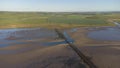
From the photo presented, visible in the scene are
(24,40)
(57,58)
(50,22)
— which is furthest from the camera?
(50,22)

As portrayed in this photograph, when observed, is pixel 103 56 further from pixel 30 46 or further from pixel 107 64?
pixel 30 46

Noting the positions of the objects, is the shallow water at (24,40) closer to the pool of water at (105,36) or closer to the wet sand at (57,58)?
the wet sand at (57,58)

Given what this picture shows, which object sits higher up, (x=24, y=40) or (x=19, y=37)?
(x=24, y=40)

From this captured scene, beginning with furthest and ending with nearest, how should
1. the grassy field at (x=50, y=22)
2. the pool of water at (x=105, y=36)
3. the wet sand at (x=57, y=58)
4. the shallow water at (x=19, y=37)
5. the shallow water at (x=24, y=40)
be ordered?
the grassy field at (x=50, y=22)
the pool of water at (x=105, y=36)
the shallow water at (x=19, y=37)
the shallow water at (x=24, y=40)
the wet sand at (x=57, y=58)

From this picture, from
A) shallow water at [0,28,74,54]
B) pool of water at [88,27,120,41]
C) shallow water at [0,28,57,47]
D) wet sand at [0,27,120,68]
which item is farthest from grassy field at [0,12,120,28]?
wet sand at [0,27,120,68]

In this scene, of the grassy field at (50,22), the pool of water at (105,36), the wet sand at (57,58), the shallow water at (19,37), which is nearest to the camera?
the wet sand at (57,58)

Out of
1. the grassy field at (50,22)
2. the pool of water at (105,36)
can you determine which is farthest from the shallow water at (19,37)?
the grassy field at (50,22)

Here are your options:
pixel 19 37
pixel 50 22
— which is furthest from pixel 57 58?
pixel 50 22

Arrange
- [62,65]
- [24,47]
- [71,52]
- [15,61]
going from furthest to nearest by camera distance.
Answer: [24,47] < [71,52] < [15,61] < [62,65]

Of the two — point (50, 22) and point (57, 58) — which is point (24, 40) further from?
point (50, 22)

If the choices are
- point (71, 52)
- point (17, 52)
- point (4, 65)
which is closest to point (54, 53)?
point (71, 52)

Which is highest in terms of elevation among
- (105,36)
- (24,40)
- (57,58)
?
(57,58)
